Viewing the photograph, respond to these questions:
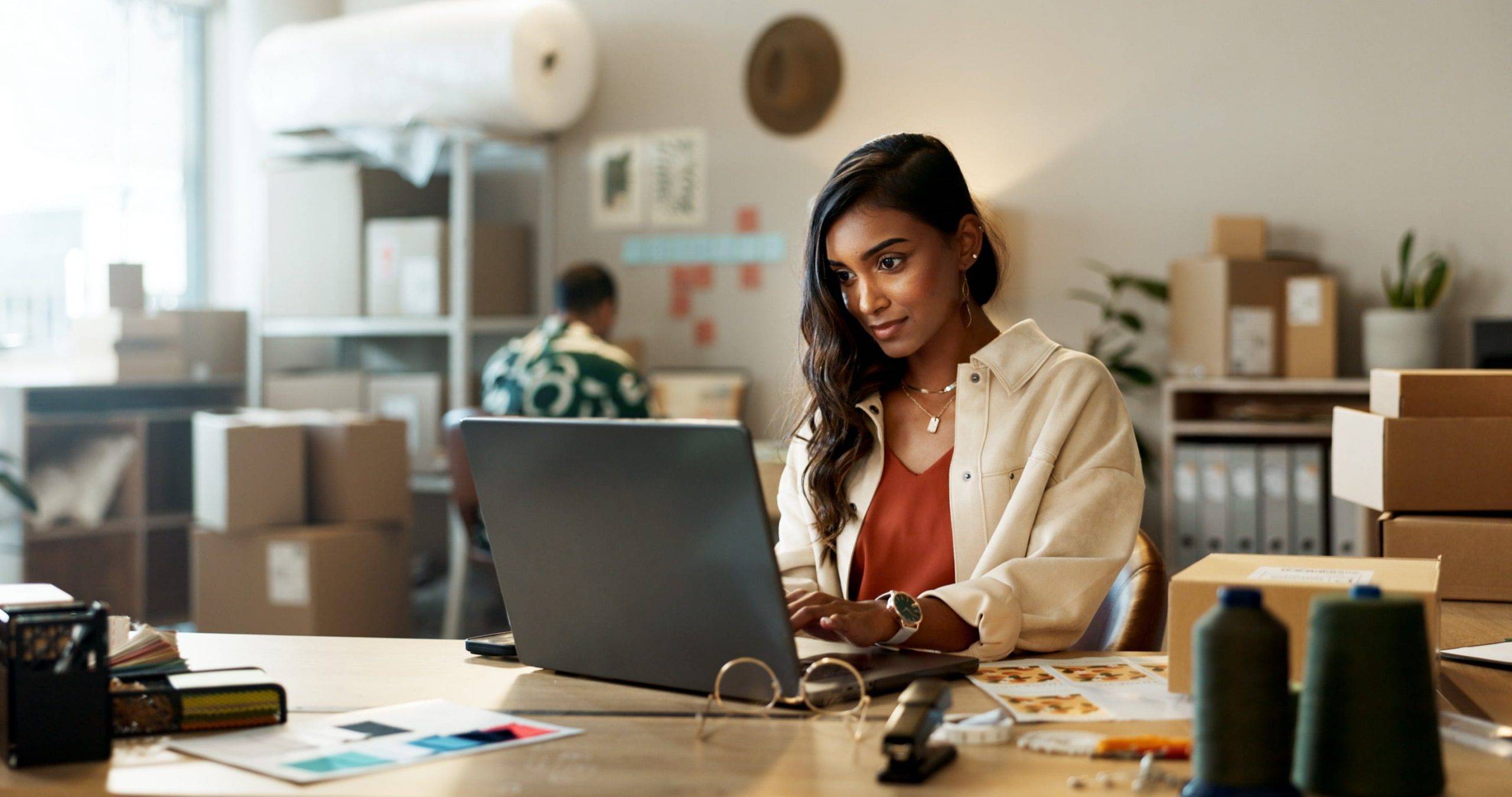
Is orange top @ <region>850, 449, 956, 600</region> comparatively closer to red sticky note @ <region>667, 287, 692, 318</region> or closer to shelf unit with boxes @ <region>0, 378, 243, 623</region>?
red sticky note @ <region>667, 287, 692, 318</region>

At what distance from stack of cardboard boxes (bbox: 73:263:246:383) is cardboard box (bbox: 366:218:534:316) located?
26.8 inches

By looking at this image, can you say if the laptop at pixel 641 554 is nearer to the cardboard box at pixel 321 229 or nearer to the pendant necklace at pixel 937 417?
the pendant necklace at pixel 937 417

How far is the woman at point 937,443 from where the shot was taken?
60.7 inches

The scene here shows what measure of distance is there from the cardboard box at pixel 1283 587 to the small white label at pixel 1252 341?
8.21 ft

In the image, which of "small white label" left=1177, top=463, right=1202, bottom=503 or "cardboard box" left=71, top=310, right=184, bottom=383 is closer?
"small white label" left=1177, top=463, right=1202, bottom=503

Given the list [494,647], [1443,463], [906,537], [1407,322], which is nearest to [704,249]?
[1407,322]

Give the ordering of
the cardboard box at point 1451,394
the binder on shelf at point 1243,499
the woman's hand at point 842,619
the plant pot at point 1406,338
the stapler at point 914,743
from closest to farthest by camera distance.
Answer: the stapler at point 914,743, the woman's hand at point 842,619, the cardboard box at point 1451,394, the plant pot at point 1406,338, the binder on shelf at point 1243,499

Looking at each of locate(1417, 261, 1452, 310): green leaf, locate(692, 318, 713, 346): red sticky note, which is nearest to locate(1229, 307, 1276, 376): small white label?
locate(1417, 261, 1452, 310): green leaf

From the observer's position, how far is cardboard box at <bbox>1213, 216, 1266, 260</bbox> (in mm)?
3764

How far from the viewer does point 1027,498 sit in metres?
→ 1.64

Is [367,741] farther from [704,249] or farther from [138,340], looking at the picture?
[138,340]

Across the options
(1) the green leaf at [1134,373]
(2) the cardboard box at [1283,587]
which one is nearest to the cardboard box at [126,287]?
(1) the green leaf at [1134,373]

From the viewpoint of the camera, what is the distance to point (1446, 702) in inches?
49.4

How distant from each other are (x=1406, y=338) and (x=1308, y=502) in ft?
1.58
